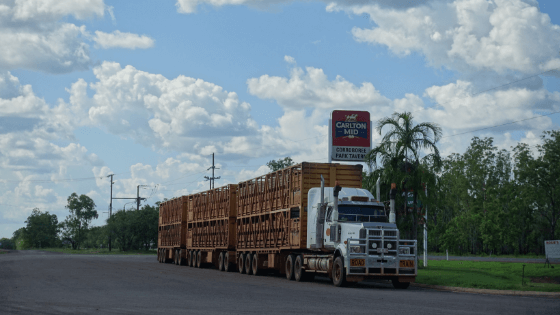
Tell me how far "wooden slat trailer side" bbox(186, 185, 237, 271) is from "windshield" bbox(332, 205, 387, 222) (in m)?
13.0

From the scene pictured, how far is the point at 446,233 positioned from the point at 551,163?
1542 centimetres

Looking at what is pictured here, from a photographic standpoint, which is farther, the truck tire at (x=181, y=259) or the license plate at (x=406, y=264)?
the truck tire at (x=181, y=259)

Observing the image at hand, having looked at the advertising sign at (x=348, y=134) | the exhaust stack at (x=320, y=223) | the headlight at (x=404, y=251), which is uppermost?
the advertising sign at (x=348, y=134)

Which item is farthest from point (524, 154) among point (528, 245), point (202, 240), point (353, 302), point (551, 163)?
point (353, 302)

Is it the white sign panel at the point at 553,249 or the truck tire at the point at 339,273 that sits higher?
the white sign panel at the point at 553,249

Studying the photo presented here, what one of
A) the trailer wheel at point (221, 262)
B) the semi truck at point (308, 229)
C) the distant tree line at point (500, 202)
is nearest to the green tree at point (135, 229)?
A: the distant tree line at point (500, 202)

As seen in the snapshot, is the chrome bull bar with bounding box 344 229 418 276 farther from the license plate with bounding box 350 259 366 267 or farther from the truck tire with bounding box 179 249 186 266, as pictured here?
the truck tire with bounding box 179 249 186 266

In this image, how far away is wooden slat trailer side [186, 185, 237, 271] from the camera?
114 feet

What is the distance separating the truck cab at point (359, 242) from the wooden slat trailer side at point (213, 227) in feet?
37.5

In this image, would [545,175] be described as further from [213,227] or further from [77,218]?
[77,218]

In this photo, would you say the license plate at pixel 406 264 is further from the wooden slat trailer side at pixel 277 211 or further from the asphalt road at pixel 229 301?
the wooden slat trailer side at pixel 277 211

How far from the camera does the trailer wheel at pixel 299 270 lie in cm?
2517

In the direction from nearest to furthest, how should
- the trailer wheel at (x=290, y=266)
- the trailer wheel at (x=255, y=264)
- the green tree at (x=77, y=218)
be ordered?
the trailer wheel at (x=290, y=266), the trailer wheel at (x=255, y=264), the green tree at (x=77, y=218)

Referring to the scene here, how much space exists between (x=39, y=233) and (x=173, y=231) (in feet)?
407
